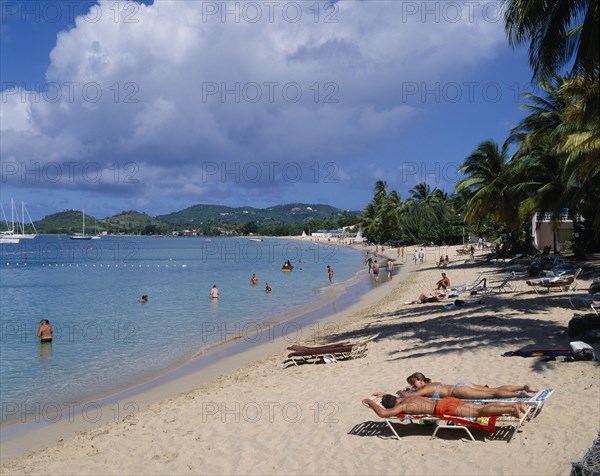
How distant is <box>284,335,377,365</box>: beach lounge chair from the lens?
11.9m

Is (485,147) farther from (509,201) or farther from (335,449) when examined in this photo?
(335,449)

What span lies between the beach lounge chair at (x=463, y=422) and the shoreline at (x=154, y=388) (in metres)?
5.77

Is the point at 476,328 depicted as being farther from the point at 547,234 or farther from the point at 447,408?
the point at 547,234

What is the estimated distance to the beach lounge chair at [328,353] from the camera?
11914mm

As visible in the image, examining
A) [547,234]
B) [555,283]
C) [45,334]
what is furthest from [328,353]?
[547,234]

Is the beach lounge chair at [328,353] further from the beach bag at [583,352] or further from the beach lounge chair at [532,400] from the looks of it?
the beach lounge chair at [532,400]

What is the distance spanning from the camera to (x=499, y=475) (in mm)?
5691

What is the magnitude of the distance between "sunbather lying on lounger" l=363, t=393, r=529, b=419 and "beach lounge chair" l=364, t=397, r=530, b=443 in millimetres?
54

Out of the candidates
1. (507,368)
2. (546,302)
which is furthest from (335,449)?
(546,302)

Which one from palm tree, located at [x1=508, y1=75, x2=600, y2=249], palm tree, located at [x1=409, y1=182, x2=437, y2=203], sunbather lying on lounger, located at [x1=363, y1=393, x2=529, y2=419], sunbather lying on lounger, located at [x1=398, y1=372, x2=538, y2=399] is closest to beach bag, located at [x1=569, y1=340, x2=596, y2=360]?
sunbather lying on lounger, located at [x1=398, y1=372, x2=538, y2=399]

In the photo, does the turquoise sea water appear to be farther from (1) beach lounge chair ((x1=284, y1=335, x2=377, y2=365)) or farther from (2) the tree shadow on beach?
(2) the tree shadow on beach

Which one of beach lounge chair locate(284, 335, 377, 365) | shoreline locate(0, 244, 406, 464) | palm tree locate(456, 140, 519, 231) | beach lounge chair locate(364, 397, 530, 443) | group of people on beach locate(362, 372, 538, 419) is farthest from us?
palm tree locate(456, 140, 519, 231)

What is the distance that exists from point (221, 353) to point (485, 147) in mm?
22714

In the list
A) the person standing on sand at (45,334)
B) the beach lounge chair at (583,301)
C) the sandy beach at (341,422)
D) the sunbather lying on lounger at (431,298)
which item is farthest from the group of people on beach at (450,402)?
the person standing on sand at (45,334)
